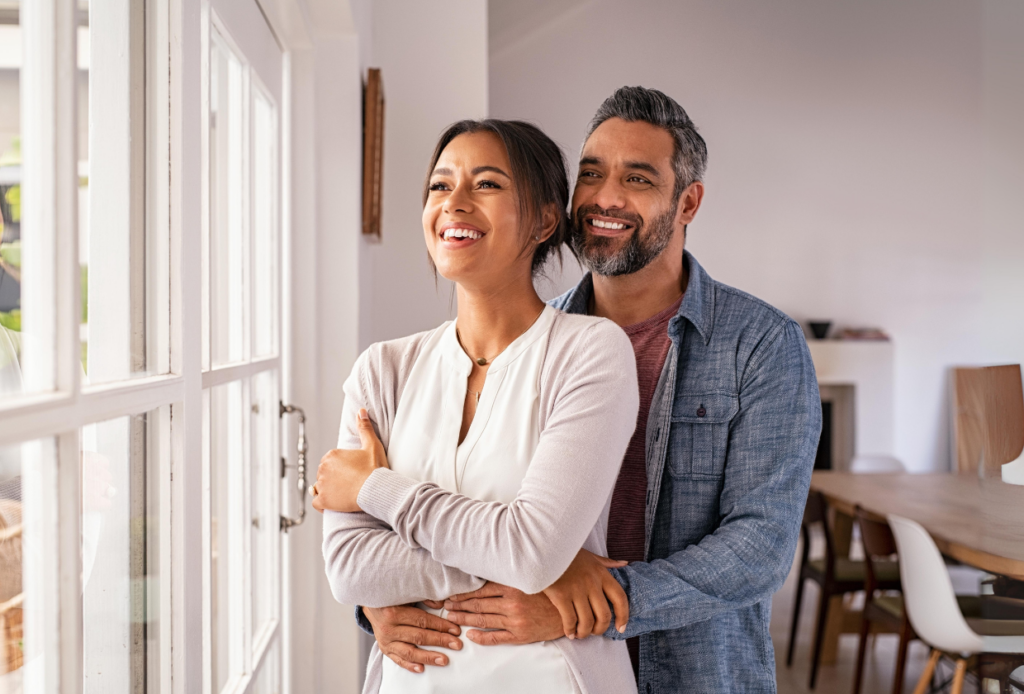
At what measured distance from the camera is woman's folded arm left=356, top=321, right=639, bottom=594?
891 millimetres

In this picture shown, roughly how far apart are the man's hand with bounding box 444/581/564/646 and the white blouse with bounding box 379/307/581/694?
0.8 inches

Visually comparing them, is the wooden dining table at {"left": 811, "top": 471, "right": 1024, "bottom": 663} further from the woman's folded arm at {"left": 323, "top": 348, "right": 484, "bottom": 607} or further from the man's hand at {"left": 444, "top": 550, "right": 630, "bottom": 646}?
the woman's folded arm at {"left": 323, "top": 348, "right": 484, "bottom": 607}

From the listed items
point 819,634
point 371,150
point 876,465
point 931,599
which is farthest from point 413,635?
point 876,465

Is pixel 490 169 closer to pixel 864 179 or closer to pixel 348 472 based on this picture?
pixel 348 472

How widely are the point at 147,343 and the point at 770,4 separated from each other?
4.20 metres

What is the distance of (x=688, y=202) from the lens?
1.37 m

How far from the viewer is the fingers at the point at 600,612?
975mm

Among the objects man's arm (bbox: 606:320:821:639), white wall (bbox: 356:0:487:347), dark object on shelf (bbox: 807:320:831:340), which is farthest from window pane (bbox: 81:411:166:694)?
dark object on shelf (bbox: 807:320:831:340)

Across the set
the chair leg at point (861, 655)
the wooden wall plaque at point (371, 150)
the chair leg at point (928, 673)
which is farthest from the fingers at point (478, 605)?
the chair leg at point (861, 655)

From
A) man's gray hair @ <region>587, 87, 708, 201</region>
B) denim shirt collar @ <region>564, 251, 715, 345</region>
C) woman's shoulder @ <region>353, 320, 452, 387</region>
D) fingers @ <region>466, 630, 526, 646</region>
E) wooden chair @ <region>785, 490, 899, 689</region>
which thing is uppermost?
man's gray hair @ <region>587, 87, 708, 201</region>

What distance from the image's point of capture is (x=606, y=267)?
129 centimetres

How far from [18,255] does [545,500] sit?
592 mm

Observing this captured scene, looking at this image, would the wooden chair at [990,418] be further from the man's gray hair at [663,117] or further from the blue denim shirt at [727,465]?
the man's gray hair at [663,117]

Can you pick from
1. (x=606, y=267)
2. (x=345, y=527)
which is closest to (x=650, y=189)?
(x=606, y=267)
